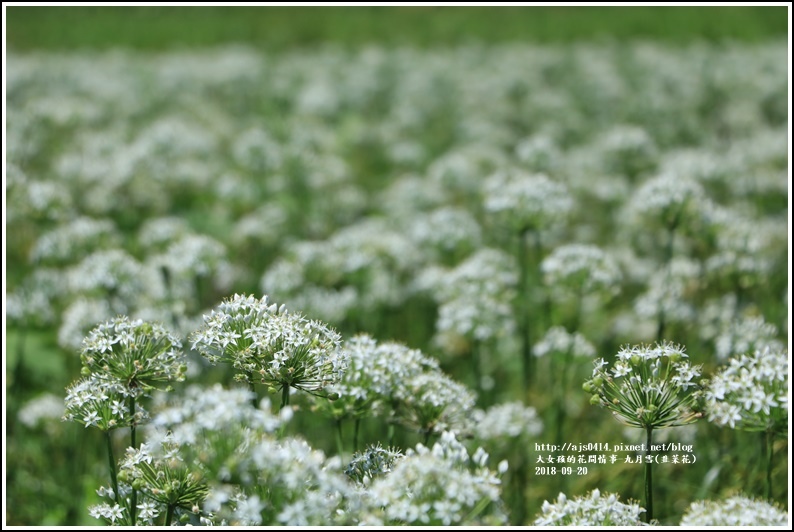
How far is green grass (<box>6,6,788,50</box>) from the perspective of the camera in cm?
1956


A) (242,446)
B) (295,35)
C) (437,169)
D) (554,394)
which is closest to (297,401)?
(554,394)

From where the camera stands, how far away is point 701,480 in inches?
189

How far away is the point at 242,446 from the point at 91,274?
3.27 meters

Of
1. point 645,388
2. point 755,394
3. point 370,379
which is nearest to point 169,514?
point 370,379

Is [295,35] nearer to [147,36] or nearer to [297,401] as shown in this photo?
[147,36]

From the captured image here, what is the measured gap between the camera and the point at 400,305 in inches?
261

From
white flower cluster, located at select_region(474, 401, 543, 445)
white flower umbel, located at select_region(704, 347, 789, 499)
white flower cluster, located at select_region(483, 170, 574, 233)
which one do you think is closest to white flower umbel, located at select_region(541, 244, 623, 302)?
white flower cluster, located at select_region(483, 170, 574, 233)

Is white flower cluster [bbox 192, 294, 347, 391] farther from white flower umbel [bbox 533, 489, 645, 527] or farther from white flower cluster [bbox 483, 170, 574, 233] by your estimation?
white flower cluster [bbox 483, 170, 574, 233]

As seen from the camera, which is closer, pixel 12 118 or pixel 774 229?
pixel 774 229

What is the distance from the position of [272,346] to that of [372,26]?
70.4 ft

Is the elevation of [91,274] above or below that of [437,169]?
below

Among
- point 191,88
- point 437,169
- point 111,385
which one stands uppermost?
point 191,88

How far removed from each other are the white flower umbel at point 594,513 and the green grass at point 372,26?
1757 centimetres

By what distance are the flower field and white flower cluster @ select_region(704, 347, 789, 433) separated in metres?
0.01
